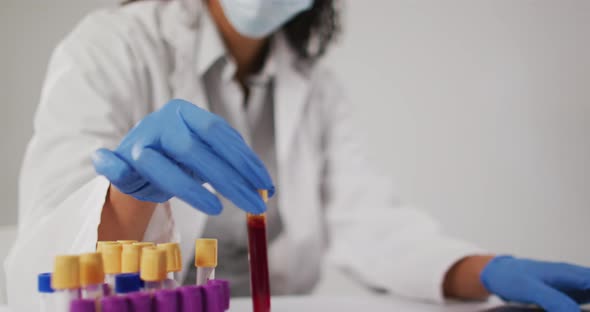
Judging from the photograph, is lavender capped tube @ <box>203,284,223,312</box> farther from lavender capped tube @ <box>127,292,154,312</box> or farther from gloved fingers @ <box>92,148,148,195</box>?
gloved fingers @ <box>92,148,148,195</box>

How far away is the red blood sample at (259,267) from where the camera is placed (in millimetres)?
603

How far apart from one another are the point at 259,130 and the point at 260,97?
0.25 ft

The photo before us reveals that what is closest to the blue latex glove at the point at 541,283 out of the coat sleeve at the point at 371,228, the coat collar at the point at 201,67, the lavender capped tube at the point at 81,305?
the coat sleeve at the point at 371,228

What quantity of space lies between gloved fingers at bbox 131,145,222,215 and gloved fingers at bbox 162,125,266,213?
0.01 metres

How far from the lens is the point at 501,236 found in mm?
1501

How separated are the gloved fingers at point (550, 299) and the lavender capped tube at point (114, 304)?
1.99 ft

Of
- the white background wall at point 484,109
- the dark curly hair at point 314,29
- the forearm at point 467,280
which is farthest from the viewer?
the white background wall at point 484,109

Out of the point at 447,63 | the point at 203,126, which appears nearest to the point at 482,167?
the point at 447,63

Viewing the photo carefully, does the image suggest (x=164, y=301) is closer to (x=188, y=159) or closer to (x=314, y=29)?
(x=188, y=159)

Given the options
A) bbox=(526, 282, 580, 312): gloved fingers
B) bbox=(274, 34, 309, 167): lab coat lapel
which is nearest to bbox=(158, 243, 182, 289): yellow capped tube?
bbox=(526, 282, 580, 312): gloved fingers

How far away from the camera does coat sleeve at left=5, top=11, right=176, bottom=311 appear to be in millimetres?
620

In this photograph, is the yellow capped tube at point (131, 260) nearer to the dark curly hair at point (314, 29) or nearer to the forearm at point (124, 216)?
the forearm at point (124, 216)

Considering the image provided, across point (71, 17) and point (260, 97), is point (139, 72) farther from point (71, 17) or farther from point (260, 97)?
point (71, 17)

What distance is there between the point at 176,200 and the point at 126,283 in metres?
0.28
